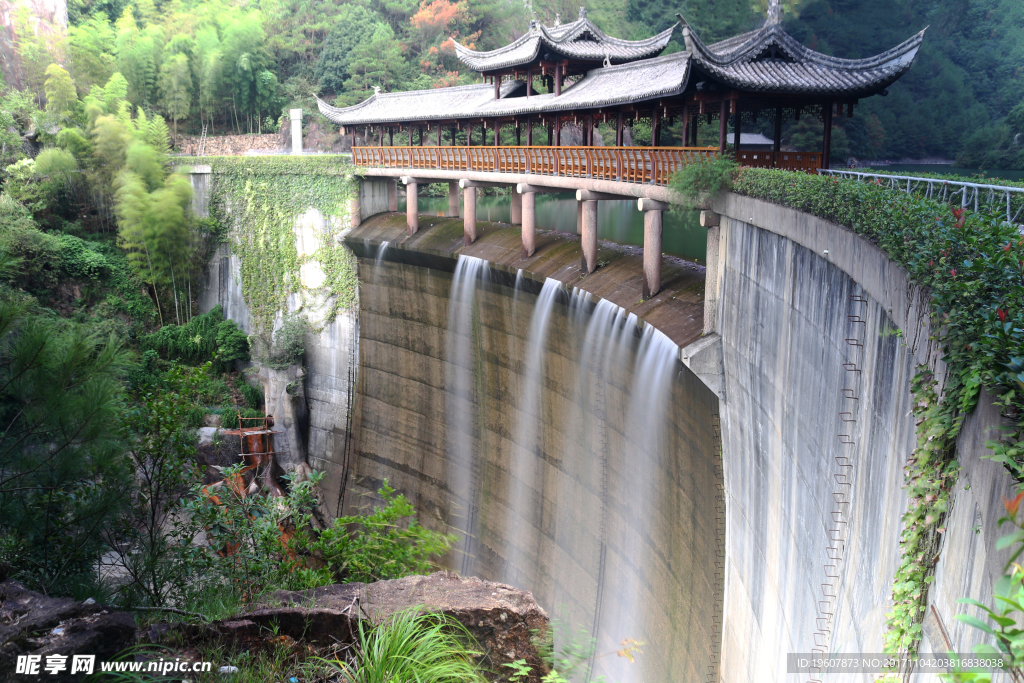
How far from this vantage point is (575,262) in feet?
57.5

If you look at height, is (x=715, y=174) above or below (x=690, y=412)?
above

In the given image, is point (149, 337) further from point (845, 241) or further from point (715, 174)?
point (845, 241)

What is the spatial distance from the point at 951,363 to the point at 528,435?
13270 millimetres

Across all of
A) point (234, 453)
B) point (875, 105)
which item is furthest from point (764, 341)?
point (875, 105)

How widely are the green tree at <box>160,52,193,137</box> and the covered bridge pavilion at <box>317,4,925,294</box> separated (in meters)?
15.4

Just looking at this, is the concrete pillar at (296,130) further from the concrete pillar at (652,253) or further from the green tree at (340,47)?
the concrete pillar at (652,253)

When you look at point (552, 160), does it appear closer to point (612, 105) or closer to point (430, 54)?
point (612, 105)

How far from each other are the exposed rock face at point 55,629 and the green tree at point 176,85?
39.9m

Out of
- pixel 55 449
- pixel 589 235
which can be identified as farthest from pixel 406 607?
pixel 589 235

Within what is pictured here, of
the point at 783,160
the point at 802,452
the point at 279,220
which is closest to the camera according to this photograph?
the point at 802,452

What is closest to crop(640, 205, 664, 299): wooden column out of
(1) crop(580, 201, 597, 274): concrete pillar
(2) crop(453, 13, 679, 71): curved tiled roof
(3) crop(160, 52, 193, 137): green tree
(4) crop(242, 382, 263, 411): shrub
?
(1) crop(580, 201, 597, 274): concrete pillar

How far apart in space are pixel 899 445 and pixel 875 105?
3686 cm

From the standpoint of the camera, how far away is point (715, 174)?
11.7 m

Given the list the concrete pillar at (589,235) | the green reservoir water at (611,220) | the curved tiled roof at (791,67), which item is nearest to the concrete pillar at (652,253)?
the concrete pillar at (589,235)
